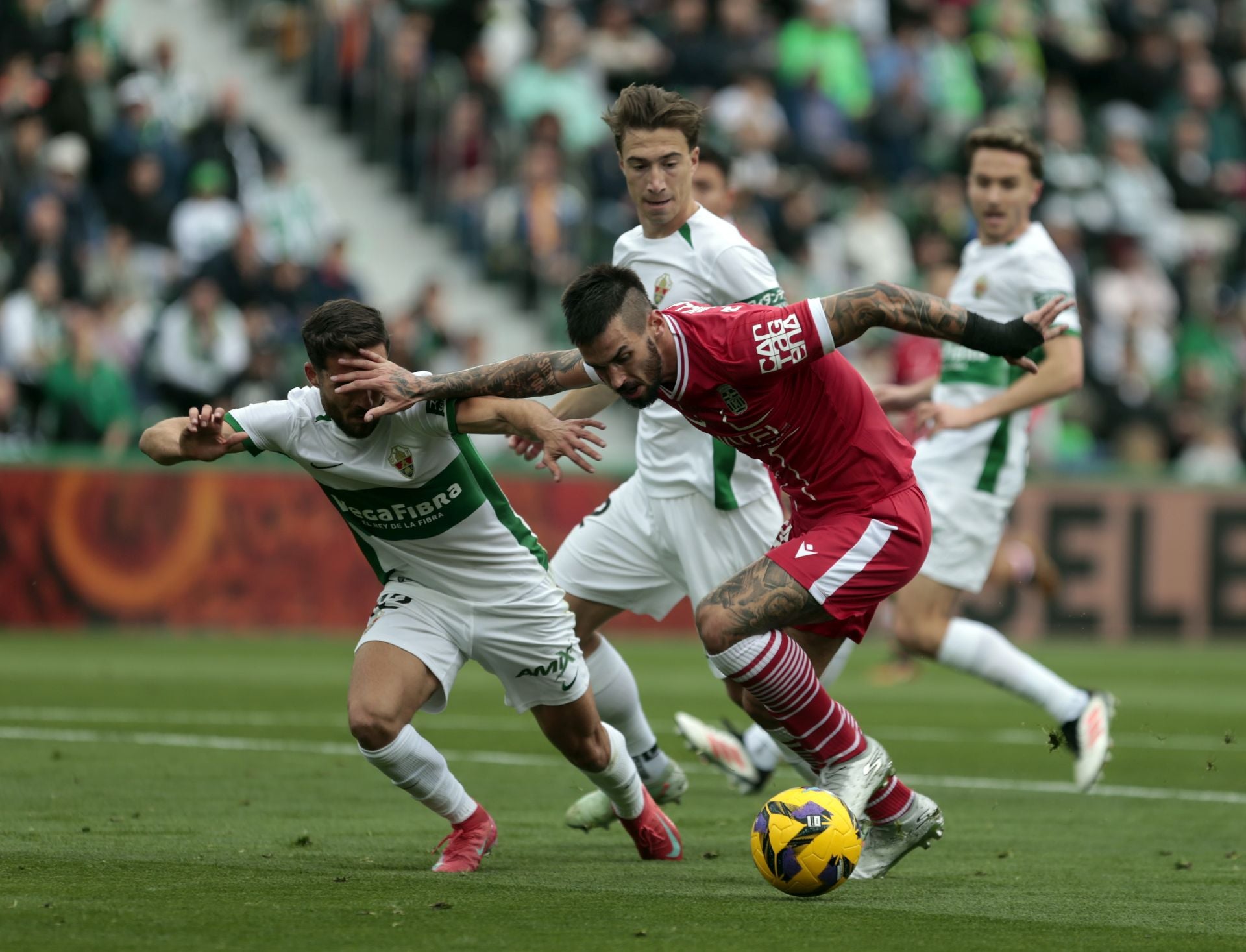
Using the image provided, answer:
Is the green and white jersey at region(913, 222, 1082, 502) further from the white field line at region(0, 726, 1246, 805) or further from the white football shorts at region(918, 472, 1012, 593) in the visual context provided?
the white field line at region(0, 726, 1246, 805)

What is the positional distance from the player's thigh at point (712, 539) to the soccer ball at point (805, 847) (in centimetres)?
173

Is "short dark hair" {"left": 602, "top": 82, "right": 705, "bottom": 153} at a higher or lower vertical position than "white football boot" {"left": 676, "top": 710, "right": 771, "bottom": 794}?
higher

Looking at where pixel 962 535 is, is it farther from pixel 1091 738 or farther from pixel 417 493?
pixel 417 493

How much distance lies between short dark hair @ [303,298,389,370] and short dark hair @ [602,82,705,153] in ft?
5.10

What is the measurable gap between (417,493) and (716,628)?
112 cm

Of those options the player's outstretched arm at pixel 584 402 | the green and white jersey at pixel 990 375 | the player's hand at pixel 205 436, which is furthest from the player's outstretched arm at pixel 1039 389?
the player's hand at pixel 205 436

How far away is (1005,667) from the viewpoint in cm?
934

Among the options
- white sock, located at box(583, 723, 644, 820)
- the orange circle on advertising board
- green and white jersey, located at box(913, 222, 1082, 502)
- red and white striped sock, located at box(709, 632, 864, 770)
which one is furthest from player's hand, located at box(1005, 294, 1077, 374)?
the orange circle on advertising board

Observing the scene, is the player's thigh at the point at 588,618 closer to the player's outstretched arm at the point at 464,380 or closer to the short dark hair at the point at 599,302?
the player's outstretched arm at the point at 464,380

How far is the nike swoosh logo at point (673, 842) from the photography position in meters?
6.94

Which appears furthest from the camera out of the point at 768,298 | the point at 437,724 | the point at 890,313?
the point at 437,724

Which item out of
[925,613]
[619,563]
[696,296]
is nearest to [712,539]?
[619,563]

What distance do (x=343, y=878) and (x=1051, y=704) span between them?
422 cm

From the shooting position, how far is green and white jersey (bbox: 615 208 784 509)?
752 centimetres
